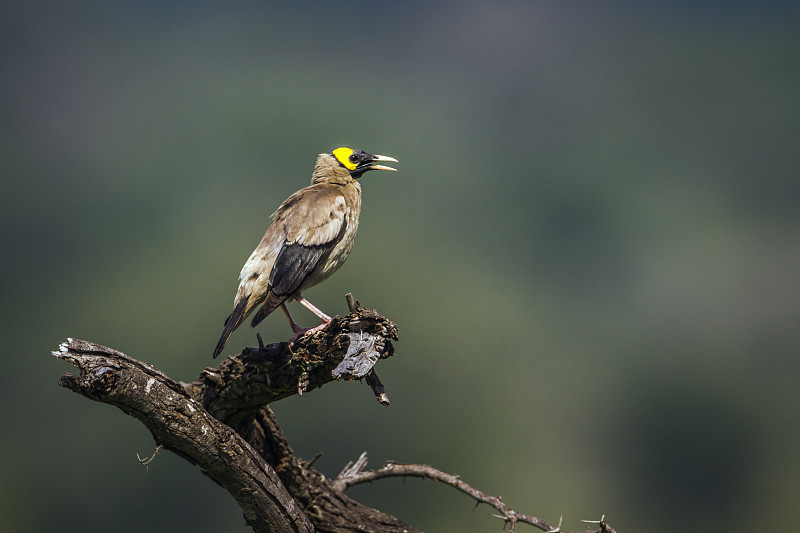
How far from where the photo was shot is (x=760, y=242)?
4434 centimetres

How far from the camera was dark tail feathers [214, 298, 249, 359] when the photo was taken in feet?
20.0

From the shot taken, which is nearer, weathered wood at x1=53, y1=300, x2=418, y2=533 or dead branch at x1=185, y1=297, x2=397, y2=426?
weathered wood at x1=53, y1=300, x2=418, y2=533

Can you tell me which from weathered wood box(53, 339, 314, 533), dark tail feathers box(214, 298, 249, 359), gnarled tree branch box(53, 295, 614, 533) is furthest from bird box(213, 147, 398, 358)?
weathered wood box(53, 339, 314, 533)

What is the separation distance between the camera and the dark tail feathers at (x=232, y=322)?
240 inches

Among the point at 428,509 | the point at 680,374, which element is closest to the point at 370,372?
the point at 428,509

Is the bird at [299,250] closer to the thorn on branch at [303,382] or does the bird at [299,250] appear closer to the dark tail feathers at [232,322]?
the dark tail feathers at [232,322]

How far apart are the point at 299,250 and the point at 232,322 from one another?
89 cm

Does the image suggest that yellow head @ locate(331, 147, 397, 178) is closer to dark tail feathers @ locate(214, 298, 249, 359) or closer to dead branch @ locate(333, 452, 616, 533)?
dark tail feathers @ locate(214, 298, 249, 359)

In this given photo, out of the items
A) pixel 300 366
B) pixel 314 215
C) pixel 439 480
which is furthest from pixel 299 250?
pixel 439 480

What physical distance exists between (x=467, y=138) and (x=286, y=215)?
59.0 metres

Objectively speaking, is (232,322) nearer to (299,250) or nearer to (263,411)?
(263,411)

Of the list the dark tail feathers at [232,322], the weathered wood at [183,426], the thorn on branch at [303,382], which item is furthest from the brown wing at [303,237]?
the weathered wood at [183,426]

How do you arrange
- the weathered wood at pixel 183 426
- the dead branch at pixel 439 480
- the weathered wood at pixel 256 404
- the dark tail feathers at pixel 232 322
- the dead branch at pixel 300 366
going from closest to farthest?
the weathered wood at pixel 183 426, the weathered wood at pixel 256 404, the dead branch at pixel 300 366, the dead branch at pixel 439 480, the dark tail feathers at pixel 232 322

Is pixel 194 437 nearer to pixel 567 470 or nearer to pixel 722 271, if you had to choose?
pixel 567 470
